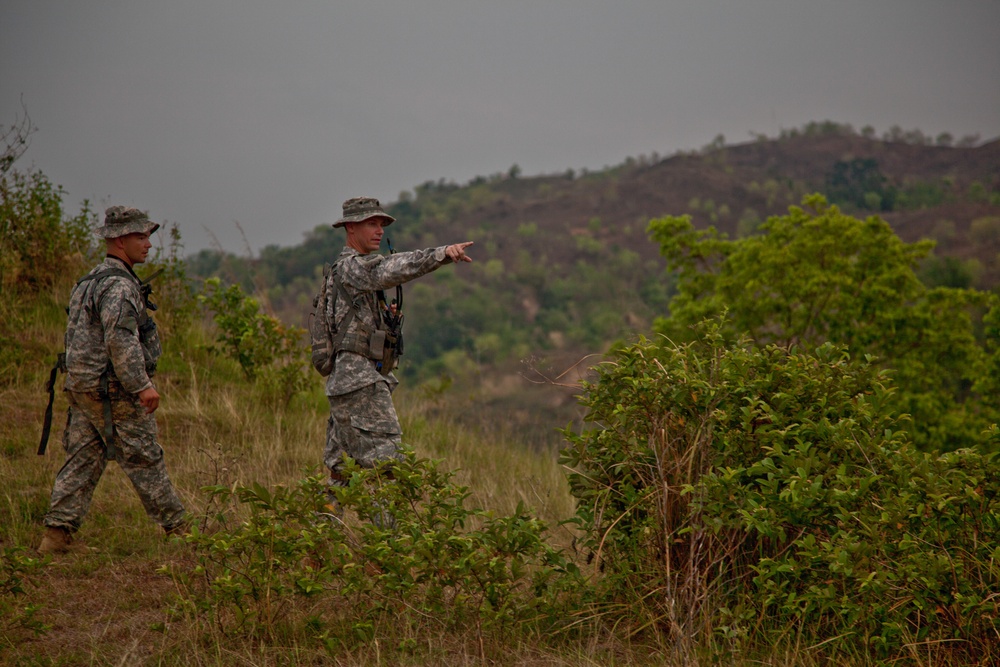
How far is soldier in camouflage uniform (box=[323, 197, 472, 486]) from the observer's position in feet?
16.1

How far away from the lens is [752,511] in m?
3.59

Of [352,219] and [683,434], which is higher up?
[352,219]

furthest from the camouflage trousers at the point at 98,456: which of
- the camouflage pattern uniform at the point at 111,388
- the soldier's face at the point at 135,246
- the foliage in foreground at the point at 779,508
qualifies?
the foliage in foreground at the point at 779,508

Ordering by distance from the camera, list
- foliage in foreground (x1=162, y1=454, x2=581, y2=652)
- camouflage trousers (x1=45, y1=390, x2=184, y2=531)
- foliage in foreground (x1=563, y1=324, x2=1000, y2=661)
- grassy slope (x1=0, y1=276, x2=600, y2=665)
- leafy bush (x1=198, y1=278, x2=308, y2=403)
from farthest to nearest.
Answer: leafy bush (x1=198, y1=278, x2=308, y2=403)
camouflage trousers (x1=45, y1=390, x2=184, y2=531)
grassy slope (x1=0, y1=276, x2=600, y2=665)
foliage in foreground (x1=162, y1=454, x2=581, y2=652)
foliage in foreground (x1=563, y1=324, x2=1000, y2=661)

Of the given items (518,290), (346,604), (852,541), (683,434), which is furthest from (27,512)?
(518,290)

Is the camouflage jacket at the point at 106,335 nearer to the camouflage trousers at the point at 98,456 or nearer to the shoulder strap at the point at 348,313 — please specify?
the camouflage trousers at the point at 98,456

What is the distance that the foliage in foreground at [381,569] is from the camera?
12.2ft

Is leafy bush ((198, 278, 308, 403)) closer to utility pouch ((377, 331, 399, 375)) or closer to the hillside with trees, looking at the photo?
the hillside with trees

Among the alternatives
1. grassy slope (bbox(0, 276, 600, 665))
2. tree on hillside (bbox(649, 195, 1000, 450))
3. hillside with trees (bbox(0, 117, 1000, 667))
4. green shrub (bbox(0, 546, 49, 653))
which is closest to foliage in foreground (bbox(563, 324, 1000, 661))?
hillside with trees (bbox(0, 117, 1000, 667))

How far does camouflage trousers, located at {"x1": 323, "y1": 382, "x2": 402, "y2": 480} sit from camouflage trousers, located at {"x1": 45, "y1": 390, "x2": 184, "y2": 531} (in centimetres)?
98

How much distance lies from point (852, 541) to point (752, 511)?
0.40m

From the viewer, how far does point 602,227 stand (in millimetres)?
105938

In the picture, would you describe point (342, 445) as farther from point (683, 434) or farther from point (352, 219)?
point (683, 434)

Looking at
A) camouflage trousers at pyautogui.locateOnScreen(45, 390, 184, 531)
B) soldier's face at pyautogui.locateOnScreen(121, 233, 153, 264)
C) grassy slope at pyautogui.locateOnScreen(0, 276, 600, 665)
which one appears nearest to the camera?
grassy slope at pyautogui.locateOnScreen(0, 276, 600, 665)
